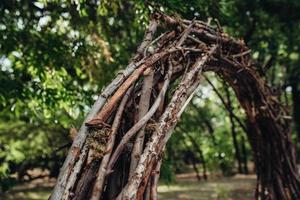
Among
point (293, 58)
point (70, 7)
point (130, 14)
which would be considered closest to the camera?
point (70, 7)

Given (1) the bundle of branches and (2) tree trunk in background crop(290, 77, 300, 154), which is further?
(2) tree trunk in background crop(290, 77, 300, 154)

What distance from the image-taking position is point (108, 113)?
2.20 m

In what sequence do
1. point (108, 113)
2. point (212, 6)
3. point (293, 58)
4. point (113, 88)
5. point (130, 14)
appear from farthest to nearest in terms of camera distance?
point (293, 58)
point (130, 14)
point (212, 6)
point (113, 88)
point (108, 113)

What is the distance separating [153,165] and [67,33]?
4910mm

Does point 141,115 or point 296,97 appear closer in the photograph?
point 141,115

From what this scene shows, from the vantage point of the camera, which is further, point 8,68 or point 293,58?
point 293,58

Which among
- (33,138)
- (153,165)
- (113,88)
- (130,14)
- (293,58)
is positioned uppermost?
(293,58)

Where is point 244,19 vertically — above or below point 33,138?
above

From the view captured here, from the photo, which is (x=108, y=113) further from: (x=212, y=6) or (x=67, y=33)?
(x=67, y=33)

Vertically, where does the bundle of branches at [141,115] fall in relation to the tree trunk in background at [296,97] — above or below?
below

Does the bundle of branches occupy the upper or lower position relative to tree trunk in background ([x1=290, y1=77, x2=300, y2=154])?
lower

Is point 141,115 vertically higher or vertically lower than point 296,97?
lower

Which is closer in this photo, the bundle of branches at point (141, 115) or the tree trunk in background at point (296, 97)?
the bundle of branches at point (141, 115)

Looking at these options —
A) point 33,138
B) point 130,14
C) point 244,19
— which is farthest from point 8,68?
point 33,138
